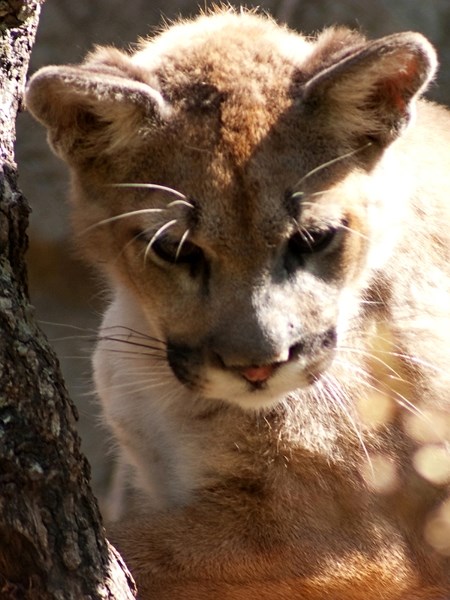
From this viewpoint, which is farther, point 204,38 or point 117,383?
point 117,383

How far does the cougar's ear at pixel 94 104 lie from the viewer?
3.75 m

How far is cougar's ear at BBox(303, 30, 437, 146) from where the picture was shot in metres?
3.83

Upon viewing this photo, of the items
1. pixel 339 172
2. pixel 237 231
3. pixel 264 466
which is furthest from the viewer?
pixel 264 466

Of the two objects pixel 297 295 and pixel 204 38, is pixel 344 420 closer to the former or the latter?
pixel 297 295

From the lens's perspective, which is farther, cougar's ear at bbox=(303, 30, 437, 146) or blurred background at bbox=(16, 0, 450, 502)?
blurred background at bbox=(16, 0, 450, 502)

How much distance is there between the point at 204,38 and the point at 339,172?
0.85 meters

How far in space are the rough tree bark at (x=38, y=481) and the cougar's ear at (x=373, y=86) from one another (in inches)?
47.3

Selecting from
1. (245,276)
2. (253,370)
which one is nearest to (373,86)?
(245,276)

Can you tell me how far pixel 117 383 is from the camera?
494 cm

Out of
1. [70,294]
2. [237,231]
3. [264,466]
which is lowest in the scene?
[70,294]

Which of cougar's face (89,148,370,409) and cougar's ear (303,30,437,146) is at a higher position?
cougar's ear (303,30,437,146)

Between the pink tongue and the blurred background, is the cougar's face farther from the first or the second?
the blurred background

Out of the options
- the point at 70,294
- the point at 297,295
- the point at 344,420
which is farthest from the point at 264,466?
the point at 70,294

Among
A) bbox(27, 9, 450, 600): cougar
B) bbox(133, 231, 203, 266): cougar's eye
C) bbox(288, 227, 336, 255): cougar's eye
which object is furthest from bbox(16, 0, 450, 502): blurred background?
bbox(288, 227, 336, 255): cougar's eye
